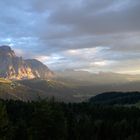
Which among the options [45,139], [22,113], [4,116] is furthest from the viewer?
[22,113]

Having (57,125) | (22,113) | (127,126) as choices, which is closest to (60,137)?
(57,125)

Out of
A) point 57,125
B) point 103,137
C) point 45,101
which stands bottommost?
point 103,137

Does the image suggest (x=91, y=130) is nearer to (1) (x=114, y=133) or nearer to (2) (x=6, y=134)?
(1) (x=114, y=133)

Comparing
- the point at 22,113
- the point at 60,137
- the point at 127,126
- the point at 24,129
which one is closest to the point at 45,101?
the point at 60,137

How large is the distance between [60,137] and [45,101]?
9.30 meters

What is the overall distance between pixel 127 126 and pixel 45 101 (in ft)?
240

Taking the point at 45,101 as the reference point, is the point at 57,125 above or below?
below

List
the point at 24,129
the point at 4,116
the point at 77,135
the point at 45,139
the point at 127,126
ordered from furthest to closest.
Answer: the point at 127,126
the point at 77,135
the point at 24,129
the point at 45,139
the point at 4,116

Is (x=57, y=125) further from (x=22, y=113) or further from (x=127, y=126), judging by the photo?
(x=22, y=113)

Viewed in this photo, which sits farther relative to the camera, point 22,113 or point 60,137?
point 22,113

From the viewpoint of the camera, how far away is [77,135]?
132 m

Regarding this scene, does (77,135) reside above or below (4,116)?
below

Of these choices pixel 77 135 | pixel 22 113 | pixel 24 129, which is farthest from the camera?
pixel 22 113

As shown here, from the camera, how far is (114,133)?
138 meters
